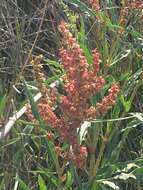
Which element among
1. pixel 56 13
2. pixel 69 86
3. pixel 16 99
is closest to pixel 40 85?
pixel 69 86

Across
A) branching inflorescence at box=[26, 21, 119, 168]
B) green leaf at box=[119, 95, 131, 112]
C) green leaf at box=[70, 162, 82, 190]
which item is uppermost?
branching inflorescence at box=[26, 21, 119, 168]

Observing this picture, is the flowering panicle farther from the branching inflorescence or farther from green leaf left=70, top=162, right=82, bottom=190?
green leaf left=70, top=162, right=82, bottom=190

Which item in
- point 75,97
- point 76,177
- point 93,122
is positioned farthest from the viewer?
point 93,122

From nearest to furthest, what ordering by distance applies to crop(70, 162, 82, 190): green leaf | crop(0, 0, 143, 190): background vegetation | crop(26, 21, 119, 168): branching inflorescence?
crop(26, 21, 119, 168): branching inflorescence, crop(70, 162, 82, 190): green leaf, crop(0, 0, 143, 190): background vegetation

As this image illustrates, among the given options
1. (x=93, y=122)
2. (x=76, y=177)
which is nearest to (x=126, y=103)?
(x=93, y=122)

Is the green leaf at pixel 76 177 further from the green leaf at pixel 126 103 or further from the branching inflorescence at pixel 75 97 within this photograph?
the green leaf at pixel 126 103

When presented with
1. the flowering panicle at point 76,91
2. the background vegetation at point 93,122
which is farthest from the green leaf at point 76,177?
the flowering panicle at point 76,91

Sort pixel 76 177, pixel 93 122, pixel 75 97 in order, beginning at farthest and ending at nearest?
pixel 93 122 → pixel 76 177 → pixel 75 97

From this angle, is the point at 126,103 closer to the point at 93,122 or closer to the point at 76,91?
the point at 93,122

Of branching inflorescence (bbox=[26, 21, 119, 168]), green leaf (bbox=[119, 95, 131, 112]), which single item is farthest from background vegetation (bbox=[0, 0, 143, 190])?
branching inflorescence (bbox=[26, 21, 119, 168])

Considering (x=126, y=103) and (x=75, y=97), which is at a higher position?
(x=75, y=97)

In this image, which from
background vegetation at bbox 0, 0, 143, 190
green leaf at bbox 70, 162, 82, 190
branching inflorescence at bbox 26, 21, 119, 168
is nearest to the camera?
branching inflorescence at bbox 26, 21, 119, 168

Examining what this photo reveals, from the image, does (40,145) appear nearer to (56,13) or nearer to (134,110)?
(134,110)

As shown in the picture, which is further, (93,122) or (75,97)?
(93,122)
